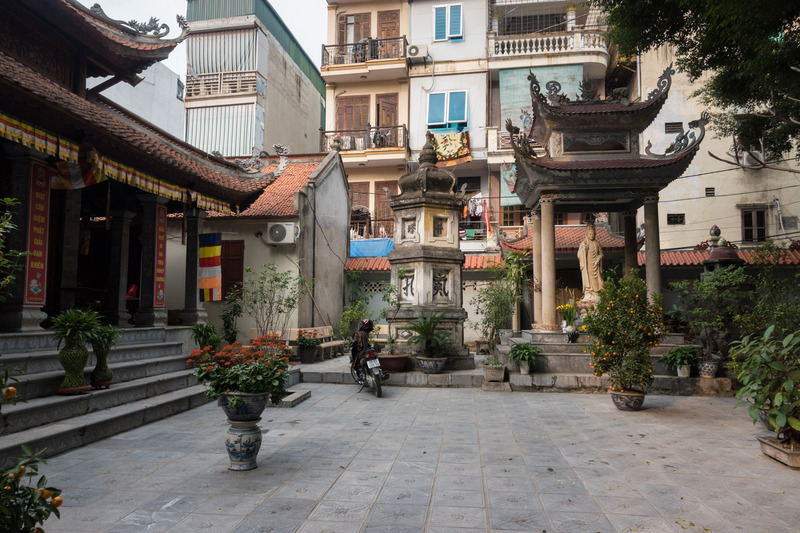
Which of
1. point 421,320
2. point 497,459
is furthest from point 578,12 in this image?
point 497,459

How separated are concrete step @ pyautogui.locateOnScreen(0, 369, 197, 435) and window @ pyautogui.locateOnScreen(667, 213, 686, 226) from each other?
17.7 metres

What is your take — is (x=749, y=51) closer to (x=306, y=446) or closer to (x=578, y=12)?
(x=306, y=446)

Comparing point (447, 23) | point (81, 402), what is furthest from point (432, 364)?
point (447, 23)

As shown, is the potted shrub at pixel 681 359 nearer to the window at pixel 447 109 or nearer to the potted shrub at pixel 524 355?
the potted shrub at pixel 524 355

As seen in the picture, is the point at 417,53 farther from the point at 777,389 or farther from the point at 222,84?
the point at 777,389

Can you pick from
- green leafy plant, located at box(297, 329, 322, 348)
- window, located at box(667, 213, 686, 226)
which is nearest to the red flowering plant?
green leafy plant, located at box(297, 329, 322, 348)

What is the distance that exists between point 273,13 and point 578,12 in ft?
44.1

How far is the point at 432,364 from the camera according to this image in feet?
35.0

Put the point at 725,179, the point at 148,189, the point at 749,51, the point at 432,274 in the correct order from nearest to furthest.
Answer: the point at 749,51 → the point at 148,189 → the point at 432,274 → the point at 725,179

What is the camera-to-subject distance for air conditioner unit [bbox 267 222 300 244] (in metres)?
14.0

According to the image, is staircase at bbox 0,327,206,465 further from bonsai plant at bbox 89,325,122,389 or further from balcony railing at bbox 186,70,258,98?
balcony railing at bbox 186,70,258,98

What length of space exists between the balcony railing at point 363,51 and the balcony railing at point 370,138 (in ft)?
10.3

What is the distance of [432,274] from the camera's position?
1177 cm

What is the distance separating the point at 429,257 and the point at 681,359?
566cm
